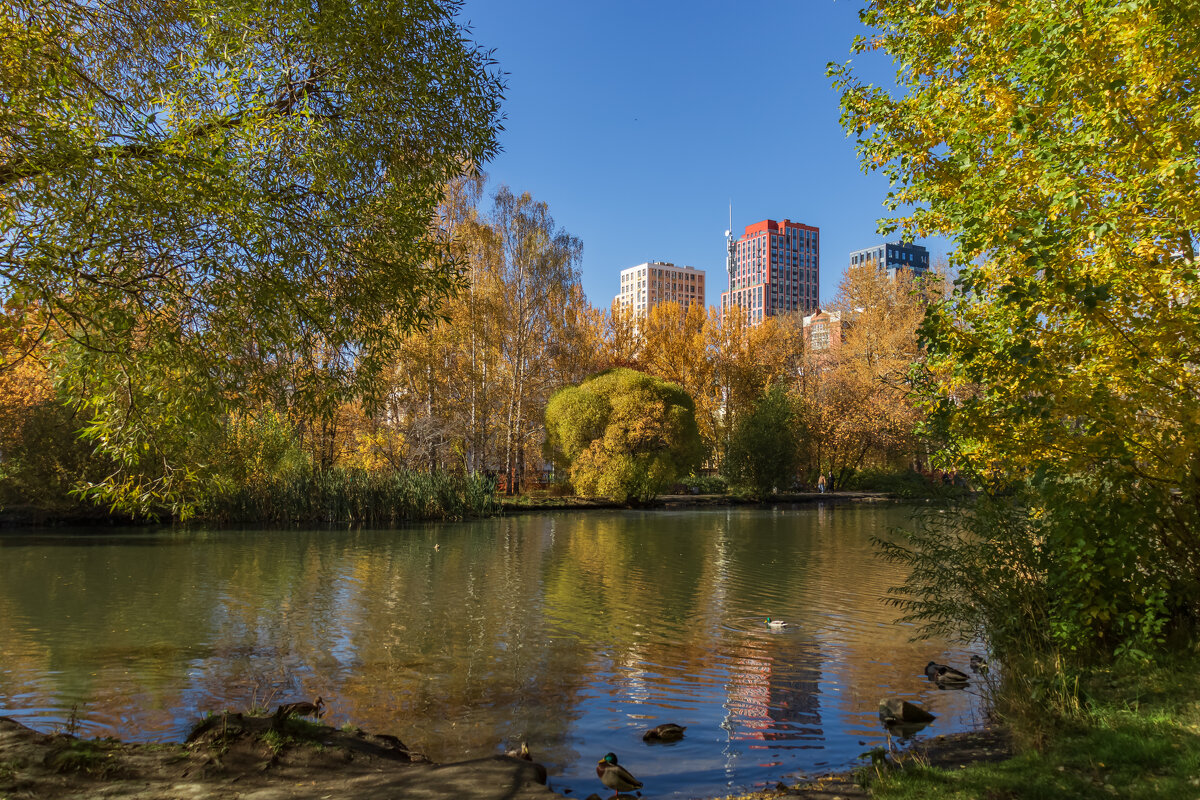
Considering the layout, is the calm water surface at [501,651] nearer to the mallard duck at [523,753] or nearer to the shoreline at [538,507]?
the mallard duck at [523,753]

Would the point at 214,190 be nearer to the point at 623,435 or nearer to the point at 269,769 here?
the point at 269,769

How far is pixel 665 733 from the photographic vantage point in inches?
266

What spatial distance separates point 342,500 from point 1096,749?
2617cm

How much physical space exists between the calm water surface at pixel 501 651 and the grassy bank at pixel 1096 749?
1.51 metres

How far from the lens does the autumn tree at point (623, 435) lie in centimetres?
3709

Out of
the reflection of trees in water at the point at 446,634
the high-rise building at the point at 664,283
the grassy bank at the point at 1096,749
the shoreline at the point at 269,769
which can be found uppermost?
the high-rise building at the point at 664,283

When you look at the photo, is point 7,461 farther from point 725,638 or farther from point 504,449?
point 725,638

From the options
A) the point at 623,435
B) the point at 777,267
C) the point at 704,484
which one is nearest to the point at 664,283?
the point at 777,267

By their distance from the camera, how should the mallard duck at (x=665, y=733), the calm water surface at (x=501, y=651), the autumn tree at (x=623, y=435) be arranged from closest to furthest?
the mallard duck at (x=665, y=733) < the calm water surface at (x=501, y=651) < the autumn tree at (x=623, y=435)

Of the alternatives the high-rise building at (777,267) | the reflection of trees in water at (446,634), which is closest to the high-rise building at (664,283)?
the high-rise building at (777,267)

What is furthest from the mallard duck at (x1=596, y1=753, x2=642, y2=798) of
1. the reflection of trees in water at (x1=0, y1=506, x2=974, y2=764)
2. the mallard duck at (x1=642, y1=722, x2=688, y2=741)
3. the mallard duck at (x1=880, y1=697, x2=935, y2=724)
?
the mallard duck at (x1=880, y1=697, x2=935, y2=724)

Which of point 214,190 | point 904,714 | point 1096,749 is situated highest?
point 214,190

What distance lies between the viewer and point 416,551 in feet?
66.3

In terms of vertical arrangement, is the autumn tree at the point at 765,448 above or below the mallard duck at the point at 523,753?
above
